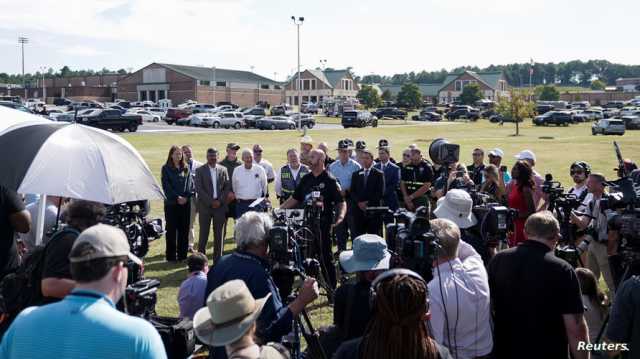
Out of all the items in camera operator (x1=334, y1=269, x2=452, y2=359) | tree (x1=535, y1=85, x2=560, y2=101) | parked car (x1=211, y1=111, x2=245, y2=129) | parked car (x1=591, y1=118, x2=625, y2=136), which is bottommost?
camera operator (x1=334, y1=269, x2=452, y2=359)

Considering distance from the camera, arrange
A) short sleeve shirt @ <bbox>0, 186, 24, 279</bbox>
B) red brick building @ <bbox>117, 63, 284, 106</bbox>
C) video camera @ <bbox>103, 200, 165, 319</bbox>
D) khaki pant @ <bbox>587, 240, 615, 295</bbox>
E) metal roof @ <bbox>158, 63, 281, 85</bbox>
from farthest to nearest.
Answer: metal roof @ <bbox>158, 63, 281, 85</bbox>, red brick building @ <bbox>117, 63, 284, 106</bbox>, khaki pant @ <bbox>587, 240, 615, 295</bbox>, short sleeve shirt @ <bbox>0, 186, 24, 279</bbox>, video camera @ <bbox>103, 200, 165, 319</bbox>

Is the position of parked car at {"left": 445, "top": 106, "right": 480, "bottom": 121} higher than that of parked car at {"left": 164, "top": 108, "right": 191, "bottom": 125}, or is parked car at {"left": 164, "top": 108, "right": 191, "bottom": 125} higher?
parked car at {"left": 445, "top": 106, "right": 480, "bottom": 121}

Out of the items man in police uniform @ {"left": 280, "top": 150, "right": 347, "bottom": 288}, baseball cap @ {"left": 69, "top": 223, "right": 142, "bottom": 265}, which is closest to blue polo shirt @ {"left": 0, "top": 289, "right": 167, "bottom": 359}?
baseball cap @ {"left": 69, "top": 223, "right": 142, "bottom": 265}

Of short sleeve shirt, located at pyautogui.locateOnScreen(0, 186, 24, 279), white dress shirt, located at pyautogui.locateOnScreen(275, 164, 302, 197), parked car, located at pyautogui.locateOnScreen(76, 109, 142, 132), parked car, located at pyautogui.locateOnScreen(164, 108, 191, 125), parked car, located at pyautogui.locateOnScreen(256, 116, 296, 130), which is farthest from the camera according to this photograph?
parked car, located at pyautogui.locateOnScreen(164, 108, 191, 125)

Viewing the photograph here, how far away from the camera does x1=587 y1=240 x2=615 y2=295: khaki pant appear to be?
7.80 meters

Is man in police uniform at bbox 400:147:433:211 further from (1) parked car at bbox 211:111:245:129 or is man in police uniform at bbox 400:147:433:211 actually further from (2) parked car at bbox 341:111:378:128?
(2) parked car at bbox 341:111:378:128

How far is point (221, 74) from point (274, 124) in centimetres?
5483

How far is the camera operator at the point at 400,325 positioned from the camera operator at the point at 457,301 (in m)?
1.05

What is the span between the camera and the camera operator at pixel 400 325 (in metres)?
2.99

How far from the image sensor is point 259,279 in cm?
410

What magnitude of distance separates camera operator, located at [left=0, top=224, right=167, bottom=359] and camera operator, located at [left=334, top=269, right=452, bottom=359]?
1040mm

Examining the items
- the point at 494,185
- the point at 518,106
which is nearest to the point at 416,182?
the point at 494,185

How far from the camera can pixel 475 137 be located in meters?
46.0

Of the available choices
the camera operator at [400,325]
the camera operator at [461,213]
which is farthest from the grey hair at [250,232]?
the camera operator at [461,213]
